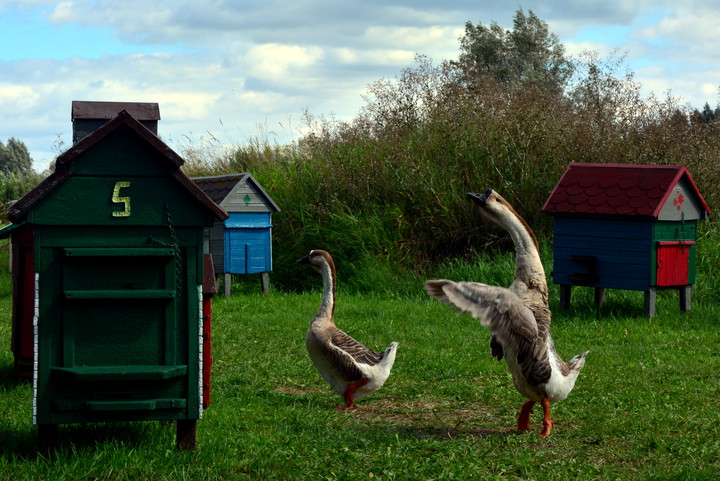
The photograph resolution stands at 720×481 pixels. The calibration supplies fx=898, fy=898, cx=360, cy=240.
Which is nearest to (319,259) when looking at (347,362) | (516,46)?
(347,362)

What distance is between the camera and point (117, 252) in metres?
5.16

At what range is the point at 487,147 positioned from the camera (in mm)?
14539

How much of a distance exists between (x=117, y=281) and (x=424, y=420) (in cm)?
257

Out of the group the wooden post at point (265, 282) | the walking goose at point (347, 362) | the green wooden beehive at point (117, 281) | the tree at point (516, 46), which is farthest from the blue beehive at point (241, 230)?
the tree at point (516, 46)

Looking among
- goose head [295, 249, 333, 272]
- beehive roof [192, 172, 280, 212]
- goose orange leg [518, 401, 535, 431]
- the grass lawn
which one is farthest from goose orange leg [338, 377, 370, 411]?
beehive roof [192, 172, 280, 212]

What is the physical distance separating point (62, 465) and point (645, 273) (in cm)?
783

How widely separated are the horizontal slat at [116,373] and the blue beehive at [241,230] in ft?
25.7

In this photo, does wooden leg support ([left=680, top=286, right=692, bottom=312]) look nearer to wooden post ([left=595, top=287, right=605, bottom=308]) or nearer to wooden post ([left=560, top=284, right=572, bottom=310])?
wooden post ([left=595, top=287, right=605, bottom=308])

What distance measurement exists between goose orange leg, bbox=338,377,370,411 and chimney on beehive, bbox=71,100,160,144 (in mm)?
2517

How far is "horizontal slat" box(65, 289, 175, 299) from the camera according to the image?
5.15 metres

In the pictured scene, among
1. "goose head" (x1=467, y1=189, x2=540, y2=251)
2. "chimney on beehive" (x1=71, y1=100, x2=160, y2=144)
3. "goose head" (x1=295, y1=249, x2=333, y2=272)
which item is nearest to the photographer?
"goose head" (x1=467, y1=189, x2=540, y2=251)

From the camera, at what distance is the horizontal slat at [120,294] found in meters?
5.15

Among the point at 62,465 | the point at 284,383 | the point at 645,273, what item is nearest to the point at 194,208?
the point at 62,465

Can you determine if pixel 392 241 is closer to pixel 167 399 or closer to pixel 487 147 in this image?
pixel 487 147
